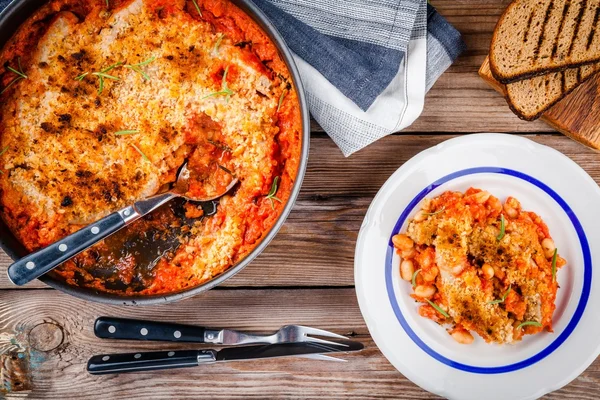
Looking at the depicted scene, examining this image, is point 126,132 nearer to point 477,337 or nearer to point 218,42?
point 218,42

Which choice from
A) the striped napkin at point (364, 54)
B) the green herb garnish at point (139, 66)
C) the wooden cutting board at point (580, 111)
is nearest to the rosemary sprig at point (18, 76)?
the green herb garnish at point (139, 66)

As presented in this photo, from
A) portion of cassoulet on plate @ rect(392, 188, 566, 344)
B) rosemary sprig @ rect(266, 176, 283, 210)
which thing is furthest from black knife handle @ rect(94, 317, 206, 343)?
portion of cassoulet on plate @ rect(392, 188, 566, 344)

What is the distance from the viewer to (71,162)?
193 cm

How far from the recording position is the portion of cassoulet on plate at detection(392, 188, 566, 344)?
1.98 metres

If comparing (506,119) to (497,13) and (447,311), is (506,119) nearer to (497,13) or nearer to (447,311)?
(497,13)

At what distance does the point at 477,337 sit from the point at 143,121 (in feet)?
4.96

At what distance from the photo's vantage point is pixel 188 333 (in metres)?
2.18

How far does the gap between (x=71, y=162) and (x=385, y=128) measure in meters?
1.14

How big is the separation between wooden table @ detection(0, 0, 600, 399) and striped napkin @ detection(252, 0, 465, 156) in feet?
0.55

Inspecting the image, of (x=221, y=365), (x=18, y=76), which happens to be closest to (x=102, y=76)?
(x=18, y=76)

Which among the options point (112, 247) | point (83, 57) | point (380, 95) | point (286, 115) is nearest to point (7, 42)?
point (83, 57)

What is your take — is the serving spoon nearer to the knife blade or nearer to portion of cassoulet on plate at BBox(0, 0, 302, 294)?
portion of cassoulet on plate at BBox(0, 0, 302, 294)

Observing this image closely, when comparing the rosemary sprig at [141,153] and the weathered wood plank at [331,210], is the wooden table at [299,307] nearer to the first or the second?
the weathered wood plank at [331,210]

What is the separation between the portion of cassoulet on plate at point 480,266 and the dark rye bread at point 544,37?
533 mm
